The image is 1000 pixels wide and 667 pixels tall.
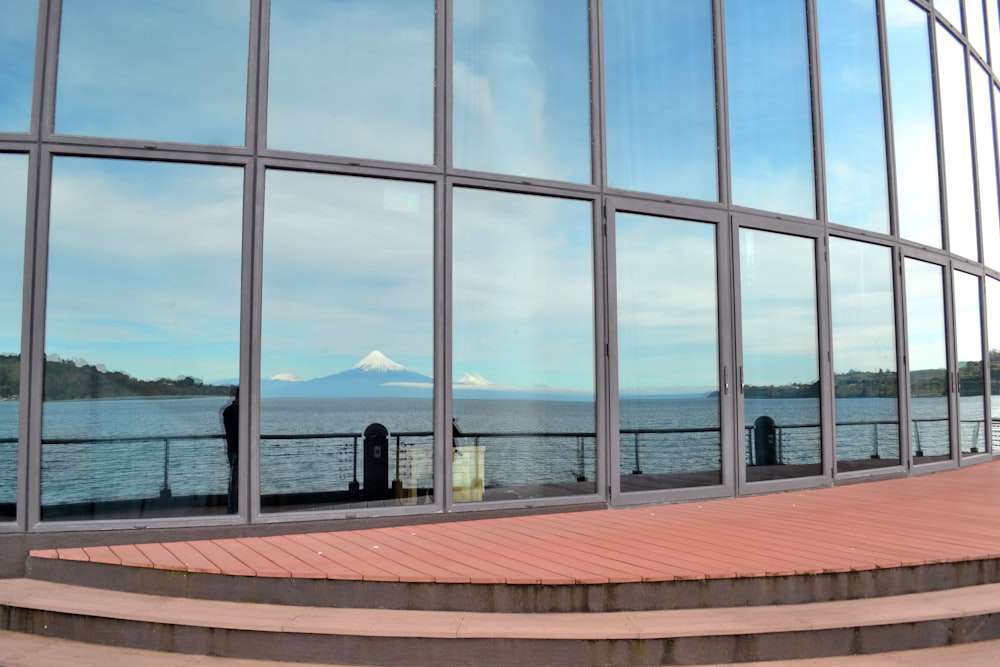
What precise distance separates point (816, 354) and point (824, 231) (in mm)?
1118

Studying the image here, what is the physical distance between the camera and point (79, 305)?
4.78m

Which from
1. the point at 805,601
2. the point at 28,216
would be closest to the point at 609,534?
the point at 805,601

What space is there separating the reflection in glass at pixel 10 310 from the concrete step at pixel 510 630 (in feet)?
3.42

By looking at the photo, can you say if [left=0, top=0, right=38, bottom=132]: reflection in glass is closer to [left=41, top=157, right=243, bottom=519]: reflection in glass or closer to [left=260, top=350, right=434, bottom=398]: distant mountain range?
[left=41, top=157, right=243, bottom=519]: reflection in glass

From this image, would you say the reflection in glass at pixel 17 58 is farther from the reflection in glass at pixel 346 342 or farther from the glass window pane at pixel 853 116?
the glass window pane at pixel 853 116

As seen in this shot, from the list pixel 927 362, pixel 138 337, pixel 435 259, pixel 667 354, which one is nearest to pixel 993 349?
pixel 927 362

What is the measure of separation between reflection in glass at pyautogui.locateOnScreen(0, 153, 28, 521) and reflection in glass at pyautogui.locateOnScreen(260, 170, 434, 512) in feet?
4.40

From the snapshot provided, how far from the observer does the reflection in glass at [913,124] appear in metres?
8.36

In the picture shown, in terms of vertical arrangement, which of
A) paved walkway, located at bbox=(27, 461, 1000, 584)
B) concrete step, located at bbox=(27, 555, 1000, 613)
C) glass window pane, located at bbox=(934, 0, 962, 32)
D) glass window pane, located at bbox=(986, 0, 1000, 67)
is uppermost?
glass window pane, located at bbox=(986, 0, 1000, 67)

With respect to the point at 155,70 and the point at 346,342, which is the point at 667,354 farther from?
the point at 155,70

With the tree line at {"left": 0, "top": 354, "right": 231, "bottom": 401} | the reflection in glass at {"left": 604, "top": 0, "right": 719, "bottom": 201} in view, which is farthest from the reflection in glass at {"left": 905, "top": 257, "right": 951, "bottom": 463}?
the tree line at {"left": 0, "top": 354, "right": 231, "bottom": 401}

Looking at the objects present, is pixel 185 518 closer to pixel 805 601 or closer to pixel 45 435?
pixel 45 435

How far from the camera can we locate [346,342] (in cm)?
539

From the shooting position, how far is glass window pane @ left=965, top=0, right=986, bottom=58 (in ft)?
32.2
